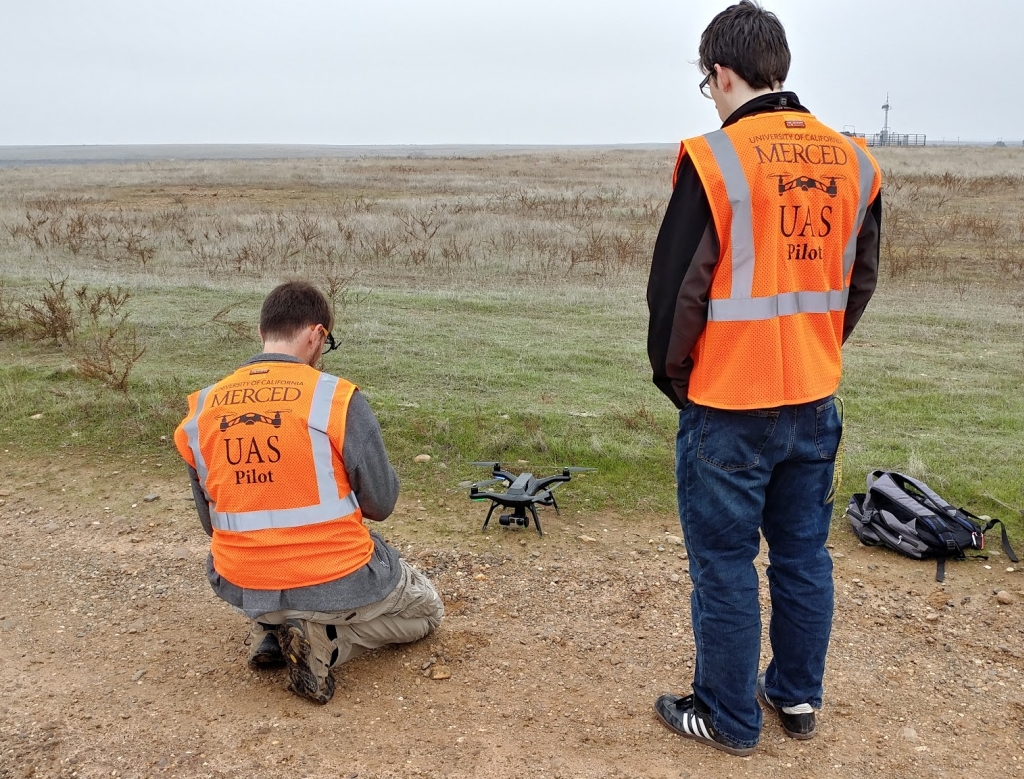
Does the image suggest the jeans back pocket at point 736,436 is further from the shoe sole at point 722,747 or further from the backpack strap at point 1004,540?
the backpack strap at point 1004,540

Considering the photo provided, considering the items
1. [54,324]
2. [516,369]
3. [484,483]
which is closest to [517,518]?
[484,483]

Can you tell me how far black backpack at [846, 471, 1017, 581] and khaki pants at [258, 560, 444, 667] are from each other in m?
2.40

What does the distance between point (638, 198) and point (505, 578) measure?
2340cm

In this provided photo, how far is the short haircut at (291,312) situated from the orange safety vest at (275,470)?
0.14 metres

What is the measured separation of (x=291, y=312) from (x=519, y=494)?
6.69ft

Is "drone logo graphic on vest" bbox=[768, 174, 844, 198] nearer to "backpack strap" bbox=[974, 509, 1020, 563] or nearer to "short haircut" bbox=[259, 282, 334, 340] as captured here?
"short haircut" bbox=[259, 282, 334, 340]

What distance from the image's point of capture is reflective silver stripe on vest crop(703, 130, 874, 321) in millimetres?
2465

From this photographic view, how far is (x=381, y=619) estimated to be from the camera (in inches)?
137

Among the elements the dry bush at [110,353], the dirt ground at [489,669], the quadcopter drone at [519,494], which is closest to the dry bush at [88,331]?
the dry bush at [110,353]

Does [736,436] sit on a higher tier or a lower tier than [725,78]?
lower

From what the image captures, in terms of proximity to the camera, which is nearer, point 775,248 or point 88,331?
point 775,248

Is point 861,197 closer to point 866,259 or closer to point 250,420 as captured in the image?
point 866,259

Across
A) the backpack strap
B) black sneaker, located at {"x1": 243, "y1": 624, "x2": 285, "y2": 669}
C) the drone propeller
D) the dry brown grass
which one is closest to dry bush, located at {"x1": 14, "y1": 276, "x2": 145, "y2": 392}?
the dry brown grass

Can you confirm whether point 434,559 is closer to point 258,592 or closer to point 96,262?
point 258,592
